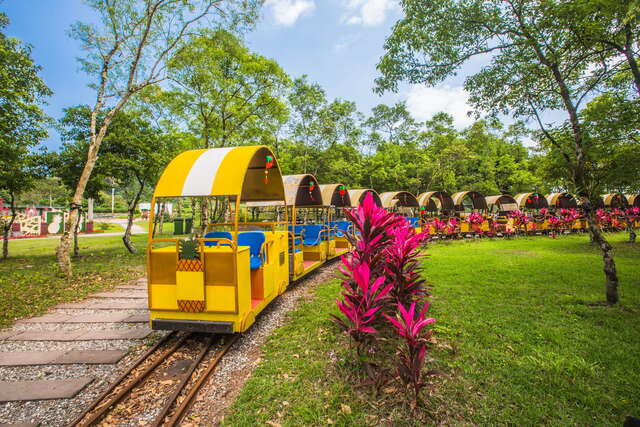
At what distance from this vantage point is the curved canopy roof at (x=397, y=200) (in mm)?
18258

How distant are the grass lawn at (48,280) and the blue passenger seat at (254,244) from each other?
4524mm

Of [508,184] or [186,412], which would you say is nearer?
[186,412]

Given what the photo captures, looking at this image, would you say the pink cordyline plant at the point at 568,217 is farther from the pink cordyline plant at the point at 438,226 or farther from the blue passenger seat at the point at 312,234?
the blue passenger seat at the point at 312,234

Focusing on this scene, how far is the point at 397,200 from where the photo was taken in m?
18.8

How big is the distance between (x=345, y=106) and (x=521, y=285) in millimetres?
29061

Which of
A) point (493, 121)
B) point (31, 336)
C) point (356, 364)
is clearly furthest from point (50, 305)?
point (493, 121)

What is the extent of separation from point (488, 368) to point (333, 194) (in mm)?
8707

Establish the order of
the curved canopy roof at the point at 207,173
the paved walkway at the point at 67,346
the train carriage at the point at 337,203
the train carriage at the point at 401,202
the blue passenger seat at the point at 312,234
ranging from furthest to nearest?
the train carriage at the point at 401,202 < the train carriage at the point at 337,203 < the blue passenger seat at the point at 312,234 < the curved canopy roof at the point at 207,173 < the paved walkway at the point at 67,346

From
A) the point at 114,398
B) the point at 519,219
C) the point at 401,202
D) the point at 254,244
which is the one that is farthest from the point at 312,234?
the point at 519,219

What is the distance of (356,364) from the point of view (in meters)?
3.44

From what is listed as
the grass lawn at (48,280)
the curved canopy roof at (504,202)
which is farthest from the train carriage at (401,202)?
the grass lawn at (48,280)

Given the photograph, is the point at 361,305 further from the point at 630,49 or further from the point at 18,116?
the point at 18,116

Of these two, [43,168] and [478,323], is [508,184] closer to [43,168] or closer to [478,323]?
[478,323]

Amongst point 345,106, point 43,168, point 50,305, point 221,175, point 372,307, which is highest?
point 345,106
